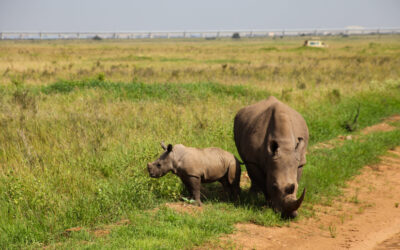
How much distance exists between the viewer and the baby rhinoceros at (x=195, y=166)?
6.78 m

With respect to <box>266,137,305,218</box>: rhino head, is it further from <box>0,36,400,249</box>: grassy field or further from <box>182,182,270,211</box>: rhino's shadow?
<box>182,182,270,211</box>: rhino's shadow

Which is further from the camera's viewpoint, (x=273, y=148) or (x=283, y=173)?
(x=273, y=148)

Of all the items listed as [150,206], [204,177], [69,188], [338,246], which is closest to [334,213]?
[338,246]

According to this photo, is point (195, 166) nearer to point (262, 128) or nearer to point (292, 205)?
point (262, 128)

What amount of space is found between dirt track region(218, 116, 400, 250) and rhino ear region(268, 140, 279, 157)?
1.10 meters

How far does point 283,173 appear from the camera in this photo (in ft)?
20.3

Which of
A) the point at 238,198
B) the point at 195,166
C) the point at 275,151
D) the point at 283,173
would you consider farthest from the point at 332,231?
the point at 195,166

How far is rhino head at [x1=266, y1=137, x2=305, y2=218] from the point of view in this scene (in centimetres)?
605

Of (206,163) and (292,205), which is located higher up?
(206,163)

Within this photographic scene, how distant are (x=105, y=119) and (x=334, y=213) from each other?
6.05 m

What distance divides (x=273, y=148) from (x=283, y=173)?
0.42 metres

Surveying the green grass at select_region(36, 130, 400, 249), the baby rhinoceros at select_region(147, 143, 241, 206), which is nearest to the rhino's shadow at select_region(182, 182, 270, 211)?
the green grass at select_region(36, 130, 400, 249)

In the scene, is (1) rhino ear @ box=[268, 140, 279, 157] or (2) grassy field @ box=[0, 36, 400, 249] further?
(1) rhino ear @ box=[268, 140, 279, 157]

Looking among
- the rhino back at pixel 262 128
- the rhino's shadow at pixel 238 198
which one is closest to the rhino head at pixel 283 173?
the rhino back at pixel 262 128
